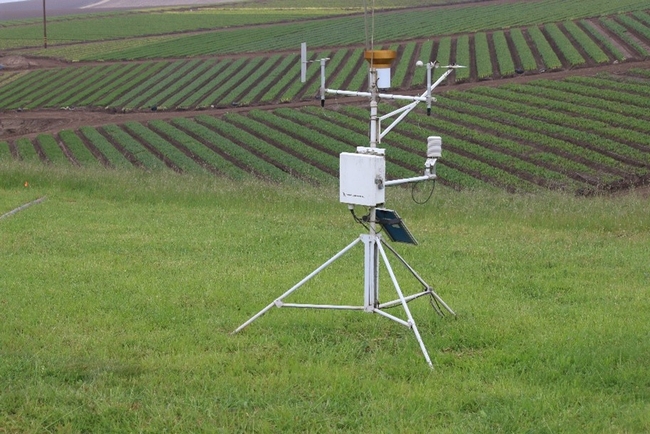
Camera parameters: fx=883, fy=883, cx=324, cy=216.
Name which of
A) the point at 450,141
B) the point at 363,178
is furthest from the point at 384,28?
the point at 363,178

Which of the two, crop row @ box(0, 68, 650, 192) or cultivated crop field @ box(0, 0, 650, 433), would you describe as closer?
cultivated crop field @ box(0, 0, 650, 433)

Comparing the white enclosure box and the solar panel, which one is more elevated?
the white enclosure box

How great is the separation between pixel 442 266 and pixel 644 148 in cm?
1955

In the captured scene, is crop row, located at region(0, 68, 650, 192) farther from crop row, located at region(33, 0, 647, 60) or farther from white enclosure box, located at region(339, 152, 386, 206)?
white enclosure box, located at region(339, 152, 386, 206)

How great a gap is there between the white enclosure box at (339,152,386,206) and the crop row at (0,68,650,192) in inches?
720

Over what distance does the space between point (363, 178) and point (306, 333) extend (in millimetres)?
1469

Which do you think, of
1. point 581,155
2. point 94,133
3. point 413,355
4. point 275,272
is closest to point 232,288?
point 275,272

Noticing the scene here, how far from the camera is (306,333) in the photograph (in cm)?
723

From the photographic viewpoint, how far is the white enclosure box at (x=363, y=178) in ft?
21.4

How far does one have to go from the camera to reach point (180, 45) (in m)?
57.3

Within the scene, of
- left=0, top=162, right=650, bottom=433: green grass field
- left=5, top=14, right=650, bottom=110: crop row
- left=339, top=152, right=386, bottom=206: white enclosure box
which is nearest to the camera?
left=0, top=162, right=650, bottom=433: green grass field

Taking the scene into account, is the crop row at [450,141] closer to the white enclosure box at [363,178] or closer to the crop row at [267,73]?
the crop row at [267,73]

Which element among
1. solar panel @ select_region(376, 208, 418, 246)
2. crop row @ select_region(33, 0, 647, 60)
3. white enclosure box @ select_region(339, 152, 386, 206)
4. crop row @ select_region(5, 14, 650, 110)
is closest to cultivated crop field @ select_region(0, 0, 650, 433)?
solar panel @ select_region(376, 208, 418, 246)

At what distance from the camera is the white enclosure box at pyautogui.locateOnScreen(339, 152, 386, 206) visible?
256 inches
